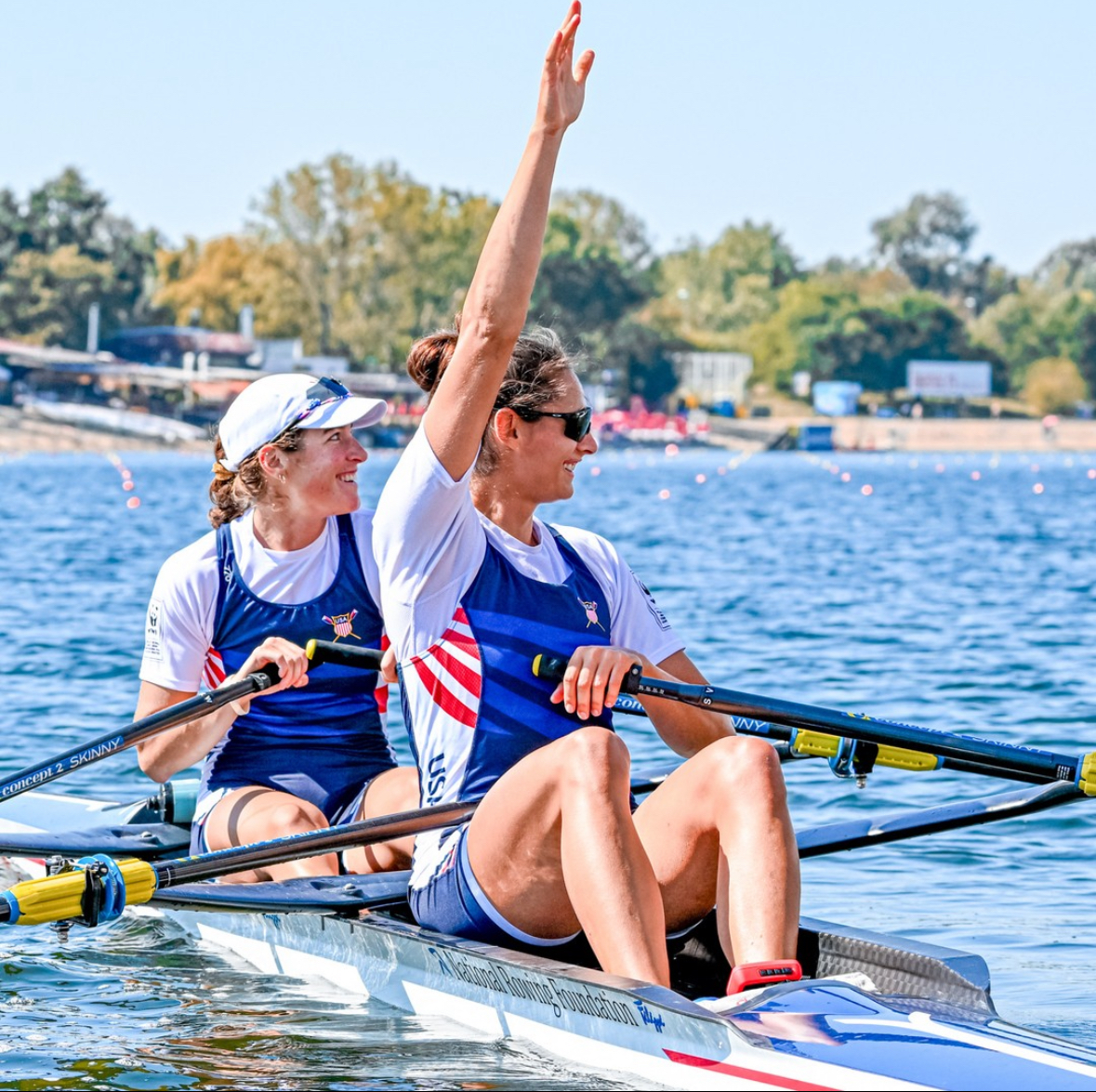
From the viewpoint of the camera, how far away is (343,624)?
5.43m

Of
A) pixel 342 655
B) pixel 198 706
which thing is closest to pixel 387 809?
pixel 342 655

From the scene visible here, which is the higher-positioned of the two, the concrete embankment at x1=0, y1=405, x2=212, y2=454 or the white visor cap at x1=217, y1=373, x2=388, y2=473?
the white visor cap at x1=217, y1=373, x2=388, y2=473

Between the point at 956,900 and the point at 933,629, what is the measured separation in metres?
9.41

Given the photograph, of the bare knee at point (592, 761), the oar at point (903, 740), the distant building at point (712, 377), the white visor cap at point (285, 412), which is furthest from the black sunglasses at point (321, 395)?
the distant building at point (712, 377)

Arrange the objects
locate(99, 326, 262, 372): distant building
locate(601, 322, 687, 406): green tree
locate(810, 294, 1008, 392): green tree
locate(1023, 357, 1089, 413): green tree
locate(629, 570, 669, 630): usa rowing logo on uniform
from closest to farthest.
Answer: locate(629, 570, 669, 630): usa rowing logo on uniform → locate(99, 326, 262, 372): distant building → locate(601, 322, 687, 406): green tree → locate(810, 294, 1008, 392): green tree → locate(1023, 357, 1089, 413): green tree

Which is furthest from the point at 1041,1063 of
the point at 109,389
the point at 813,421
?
the point at 813,421

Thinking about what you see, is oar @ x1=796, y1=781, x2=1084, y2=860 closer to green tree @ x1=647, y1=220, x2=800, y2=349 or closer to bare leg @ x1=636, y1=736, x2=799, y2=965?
bare leg @ x1=636, y1=736, x2=799, y2=965

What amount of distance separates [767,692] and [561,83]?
363 inches

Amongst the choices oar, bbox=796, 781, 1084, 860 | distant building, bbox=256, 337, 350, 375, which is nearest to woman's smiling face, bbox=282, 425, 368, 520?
oar, bbox=796, 781, 1084, 860

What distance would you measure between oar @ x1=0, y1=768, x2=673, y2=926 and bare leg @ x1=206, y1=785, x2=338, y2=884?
32 centimetres

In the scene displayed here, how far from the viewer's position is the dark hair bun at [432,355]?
172 inches

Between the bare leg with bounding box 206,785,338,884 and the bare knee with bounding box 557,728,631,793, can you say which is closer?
the bare knee with bounding box 557,728,631,793

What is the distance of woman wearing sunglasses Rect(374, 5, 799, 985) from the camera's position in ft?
12.3

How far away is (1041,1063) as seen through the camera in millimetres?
3789
